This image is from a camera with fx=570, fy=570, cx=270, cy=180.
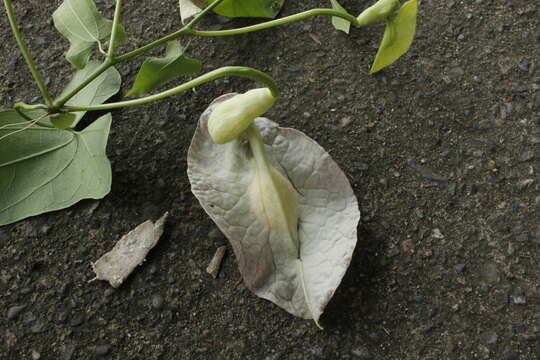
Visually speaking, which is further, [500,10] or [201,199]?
[500,10]

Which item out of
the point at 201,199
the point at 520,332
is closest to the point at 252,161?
the point at 201,199

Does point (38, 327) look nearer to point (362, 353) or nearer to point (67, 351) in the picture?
point (67, 351)

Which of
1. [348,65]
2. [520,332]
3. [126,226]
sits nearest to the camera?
[520,332]

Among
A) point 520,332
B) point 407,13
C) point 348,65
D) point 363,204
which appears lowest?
point 520,332

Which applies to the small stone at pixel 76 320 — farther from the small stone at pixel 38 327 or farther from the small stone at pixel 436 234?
the small stone at pixel 436 234

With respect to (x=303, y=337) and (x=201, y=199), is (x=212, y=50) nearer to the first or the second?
(x=201, y=199)

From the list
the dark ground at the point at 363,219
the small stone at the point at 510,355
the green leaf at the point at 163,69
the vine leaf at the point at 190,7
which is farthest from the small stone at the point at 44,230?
the small stone at the point at 510,355
